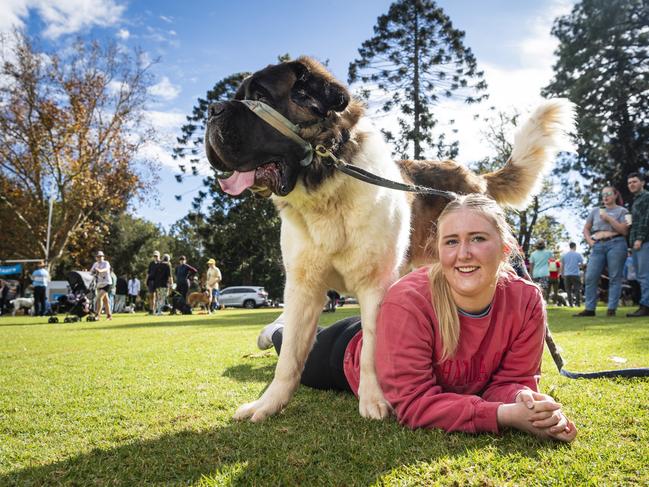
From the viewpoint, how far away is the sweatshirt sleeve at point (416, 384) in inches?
82.2

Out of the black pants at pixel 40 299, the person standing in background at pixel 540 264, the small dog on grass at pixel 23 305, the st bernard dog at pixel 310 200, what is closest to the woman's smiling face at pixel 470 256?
the st bernard dog at pixel 310 200

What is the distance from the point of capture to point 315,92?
8.79 feet

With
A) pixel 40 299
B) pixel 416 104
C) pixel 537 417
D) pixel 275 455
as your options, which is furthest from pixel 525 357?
pixel 416 104

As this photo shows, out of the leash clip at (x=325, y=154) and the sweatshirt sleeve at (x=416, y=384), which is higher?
the leash clip at (x=325, y=154)

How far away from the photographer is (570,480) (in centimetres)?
162

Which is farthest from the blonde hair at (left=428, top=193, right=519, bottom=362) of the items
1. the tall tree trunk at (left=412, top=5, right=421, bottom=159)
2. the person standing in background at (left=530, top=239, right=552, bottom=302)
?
the tall tree trunk at (left=412, top=5, right=421, bottom=159)

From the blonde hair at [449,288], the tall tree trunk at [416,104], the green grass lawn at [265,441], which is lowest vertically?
the green grass lawn at [265,441]

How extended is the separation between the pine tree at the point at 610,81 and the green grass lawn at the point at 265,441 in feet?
86.2

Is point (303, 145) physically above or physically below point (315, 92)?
below

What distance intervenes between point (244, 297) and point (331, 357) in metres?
33.3

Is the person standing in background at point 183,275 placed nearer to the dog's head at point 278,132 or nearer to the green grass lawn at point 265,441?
the green grass lawn at point 265,441

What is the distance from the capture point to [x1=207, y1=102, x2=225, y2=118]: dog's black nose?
253 centimetres

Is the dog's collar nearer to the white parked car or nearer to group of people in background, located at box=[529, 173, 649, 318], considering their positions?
group of people in background, located at box=[529, 173, 649, 318]

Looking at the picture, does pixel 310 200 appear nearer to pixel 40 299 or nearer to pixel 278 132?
pixel 278 132
